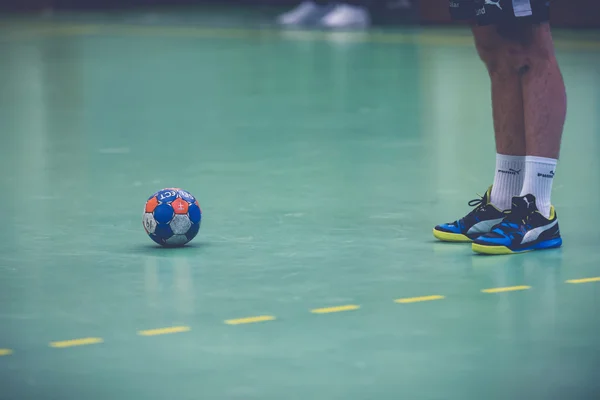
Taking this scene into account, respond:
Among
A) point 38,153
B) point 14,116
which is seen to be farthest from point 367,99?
point 38,153

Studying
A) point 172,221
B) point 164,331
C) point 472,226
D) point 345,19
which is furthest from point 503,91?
point 345,19

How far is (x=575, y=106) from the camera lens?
9094 millimetres

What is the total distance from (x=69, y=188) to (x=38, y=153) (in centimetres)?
116

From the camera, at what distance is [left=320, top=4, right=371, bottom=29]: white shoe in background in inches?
736

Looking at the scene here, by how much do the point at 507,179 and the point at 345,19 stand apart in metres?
14.3

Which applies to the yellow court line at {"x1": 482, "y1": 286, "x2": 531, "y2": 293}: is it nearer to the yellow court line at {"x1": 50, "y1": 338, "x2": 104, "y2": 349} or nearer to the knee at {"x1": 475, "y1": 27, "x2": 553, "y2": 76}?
the knee at {"x1": 475, "y1": 27, "x2": 553, "y2": 76}

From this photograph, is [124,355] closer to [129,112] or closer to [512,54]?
[512,54]

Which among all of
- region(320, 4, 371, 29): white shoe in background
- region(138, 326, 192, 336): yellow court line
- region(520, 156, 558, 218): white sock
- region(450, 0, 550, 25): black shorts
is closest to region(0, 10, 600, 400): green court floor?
region(138, 326, 192, 336): yellow court line

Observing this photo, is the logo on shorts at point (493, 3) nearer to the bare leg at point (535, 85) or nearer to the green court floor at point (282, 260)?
the bare leg at point (535, 85)

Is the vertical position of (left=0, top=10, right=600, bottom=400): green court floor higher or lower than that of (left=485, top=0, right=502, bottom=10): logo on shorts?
lower

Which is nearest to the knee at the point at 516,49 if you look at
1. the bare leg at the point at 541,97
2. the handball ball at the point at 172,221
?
the bare leg at the point at 541,97

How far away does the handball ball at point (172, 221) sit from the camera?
460 cm

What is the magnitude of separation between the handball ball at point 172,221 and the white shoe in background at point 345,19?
1406cm

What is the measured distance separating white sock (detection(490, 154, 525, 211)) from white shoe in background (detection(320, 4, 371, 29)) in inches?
550
